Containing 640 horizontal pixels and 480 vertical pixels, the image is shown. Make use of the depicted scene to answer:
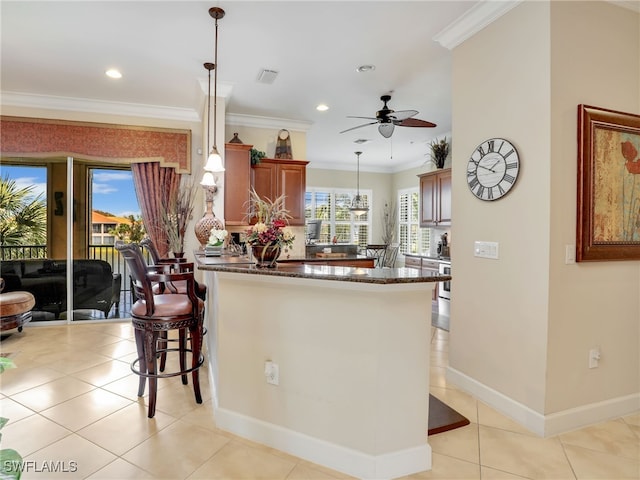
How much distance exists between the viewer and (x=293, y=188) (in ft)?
17.5

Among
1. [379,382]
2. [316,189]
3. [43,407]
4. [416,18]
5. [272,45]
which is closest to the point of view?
[379,382]

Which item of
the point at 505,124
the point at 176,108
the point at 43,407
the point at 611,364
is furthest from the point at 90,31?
the point at 611,364

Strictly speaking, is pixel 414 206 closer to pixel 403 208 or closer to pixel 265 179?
pixel 403 208

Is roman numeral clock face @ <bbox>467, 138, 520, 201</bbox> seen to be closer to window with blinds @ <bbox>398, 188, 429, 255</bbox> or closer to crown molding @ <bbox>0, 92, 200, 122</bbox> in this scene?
crown molding @ <bbox>0, 92, 200, 122</bbox>

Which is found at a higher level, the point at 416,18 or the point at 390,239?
the point at 416,18

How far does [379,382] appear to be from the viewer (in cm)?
181

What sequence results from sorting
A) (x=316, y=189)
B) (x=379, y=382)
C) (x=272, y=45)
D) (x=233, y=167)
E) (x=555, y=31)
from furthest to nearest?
(x=316, y=189), (x=233, y=167), (x=272, y=45), (x=555, y=31), (x=379, y=382)

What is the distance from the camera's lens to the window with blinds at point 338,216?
8.73 m

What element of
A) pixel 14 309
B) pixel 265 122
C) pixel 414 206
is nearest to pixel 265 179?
pixel 265 122

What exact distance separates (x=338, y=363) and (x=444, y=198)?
455 centimetres

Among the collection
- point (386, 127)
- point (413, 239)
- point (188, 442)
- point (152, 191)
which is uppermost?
point (386, 127)

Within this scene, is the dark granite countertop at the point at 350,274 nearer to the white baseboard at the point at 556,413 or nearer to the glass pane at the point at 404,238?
the white baseboard at the point at 556,413

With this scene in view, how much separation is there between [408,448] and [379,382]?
43cm

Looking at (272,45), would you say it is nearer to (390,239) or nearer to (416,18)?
(416,18)
